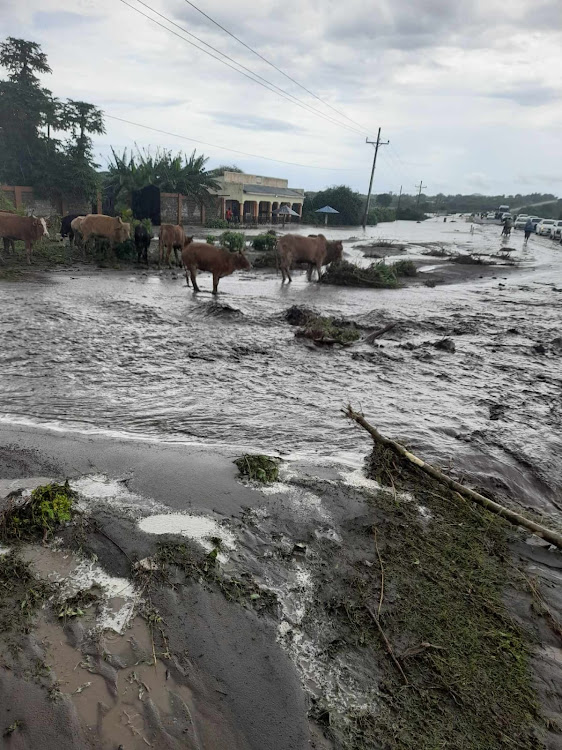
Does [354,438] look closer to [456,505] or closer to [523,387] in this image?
[456,505]

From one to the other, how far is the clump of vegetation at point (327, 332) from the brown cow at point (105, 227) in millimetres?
9775

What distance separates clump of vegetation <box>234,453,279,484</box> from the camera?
156 inches

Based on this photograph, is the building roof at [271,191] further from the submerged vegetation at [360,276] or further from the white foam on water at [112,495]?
the white foam on water at [112,495]

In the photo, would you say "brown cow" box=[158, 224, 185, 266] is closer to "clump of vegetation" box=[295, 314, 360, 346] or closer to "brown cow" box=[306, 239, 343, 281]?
"brown cow" box=[306, 239, 343, 281]

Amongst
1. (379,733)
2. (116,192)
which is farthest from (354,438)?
(116,192)

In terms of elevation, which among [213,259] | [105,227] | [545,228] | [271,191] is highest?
[271,191]

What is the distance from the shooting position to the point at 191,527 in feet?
10.8

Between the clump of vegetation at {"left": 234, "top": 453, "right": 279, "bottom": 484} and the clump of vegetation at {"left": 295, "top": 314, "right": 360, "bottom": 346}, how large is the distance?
4.54 meters

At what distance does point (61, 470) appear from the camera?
3.88 meters

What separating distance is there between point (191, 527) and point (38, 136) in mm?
33962

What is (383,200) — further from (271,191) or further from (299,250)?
(299,250)

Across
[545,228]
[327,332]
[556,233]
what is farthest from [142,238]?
[545,228]

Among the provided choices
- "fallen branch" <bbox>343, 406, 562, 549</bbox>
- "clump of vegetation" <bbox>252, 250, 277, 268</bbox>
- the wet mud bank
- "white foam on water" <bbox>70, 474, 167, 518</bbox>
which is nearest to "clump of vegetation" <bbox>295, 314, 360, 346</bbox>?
"fallen branch" <bbox>343, 406, 562, 549</bbox>

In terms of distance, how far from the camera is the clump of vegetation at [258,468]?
13.0 feet
